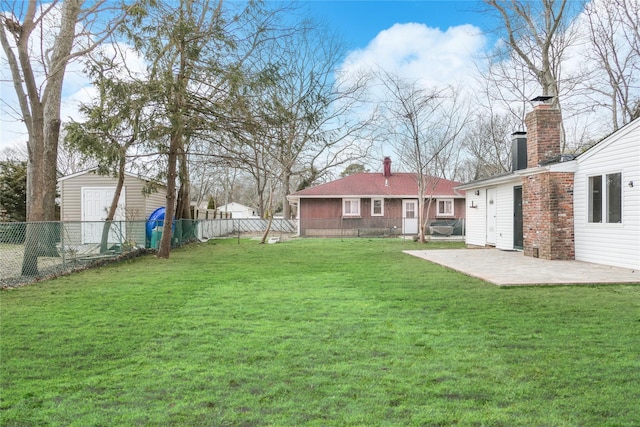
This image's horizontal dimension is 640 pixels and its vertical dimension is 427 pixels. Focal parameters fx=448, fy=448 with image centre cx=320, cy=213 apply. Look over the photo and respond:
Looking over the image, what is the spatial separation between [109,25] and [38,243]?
15.8 feet

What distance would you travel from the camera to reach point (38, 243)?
9.02m

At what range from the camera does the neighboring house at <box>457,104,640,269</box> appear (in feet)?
30.3

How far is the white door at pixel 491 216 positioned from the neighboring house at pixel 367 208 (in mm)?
10865

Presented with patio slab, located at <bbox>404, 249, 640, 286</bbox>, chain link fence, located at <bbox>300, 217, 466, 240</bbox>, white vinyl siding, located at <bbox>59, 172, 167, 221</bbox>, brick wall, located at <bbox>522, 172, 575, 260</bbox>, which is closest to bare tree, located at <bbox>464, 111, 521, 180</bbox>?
chain link fence, located at <bbox>300, 217, 466, 240</bbox>

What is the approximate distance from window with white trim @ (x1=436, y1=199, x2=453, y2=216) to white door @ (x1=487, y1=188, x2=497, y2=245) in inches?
487

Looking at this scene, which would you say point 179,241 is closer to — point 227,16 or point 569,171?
point 227,16

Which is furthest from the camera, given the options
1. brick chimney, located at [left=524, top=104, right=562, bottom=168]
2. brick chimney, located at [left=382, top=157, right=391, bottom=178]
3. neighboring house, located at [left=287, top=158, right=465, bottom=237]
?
brick chimney, located at [left=382, top=157, right=391, bottom=178]

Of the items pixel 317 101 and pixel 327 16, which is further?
pixel 327 16

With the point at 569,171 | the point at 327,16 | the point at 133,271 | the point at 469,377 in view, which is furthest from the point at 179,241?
the point at 469,377

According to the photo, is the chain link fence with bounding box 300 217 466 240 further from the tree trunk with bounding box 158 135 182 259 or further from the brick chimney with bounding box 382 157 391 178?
the tree trunk with bounding box 158 135 182 259

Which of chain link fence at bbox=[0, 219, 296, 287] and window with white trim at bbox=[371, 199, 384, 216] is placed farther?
window with white trim at bbox=[371, 199, 384, 216]

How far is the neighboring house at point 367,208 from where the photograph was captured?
26.5 meters

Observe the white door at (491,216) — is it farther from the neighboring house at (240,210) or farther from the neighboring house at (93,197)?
the neighboring house at (240,210)

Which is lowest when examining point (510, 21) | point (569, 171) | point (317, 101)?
point (569, 171)
